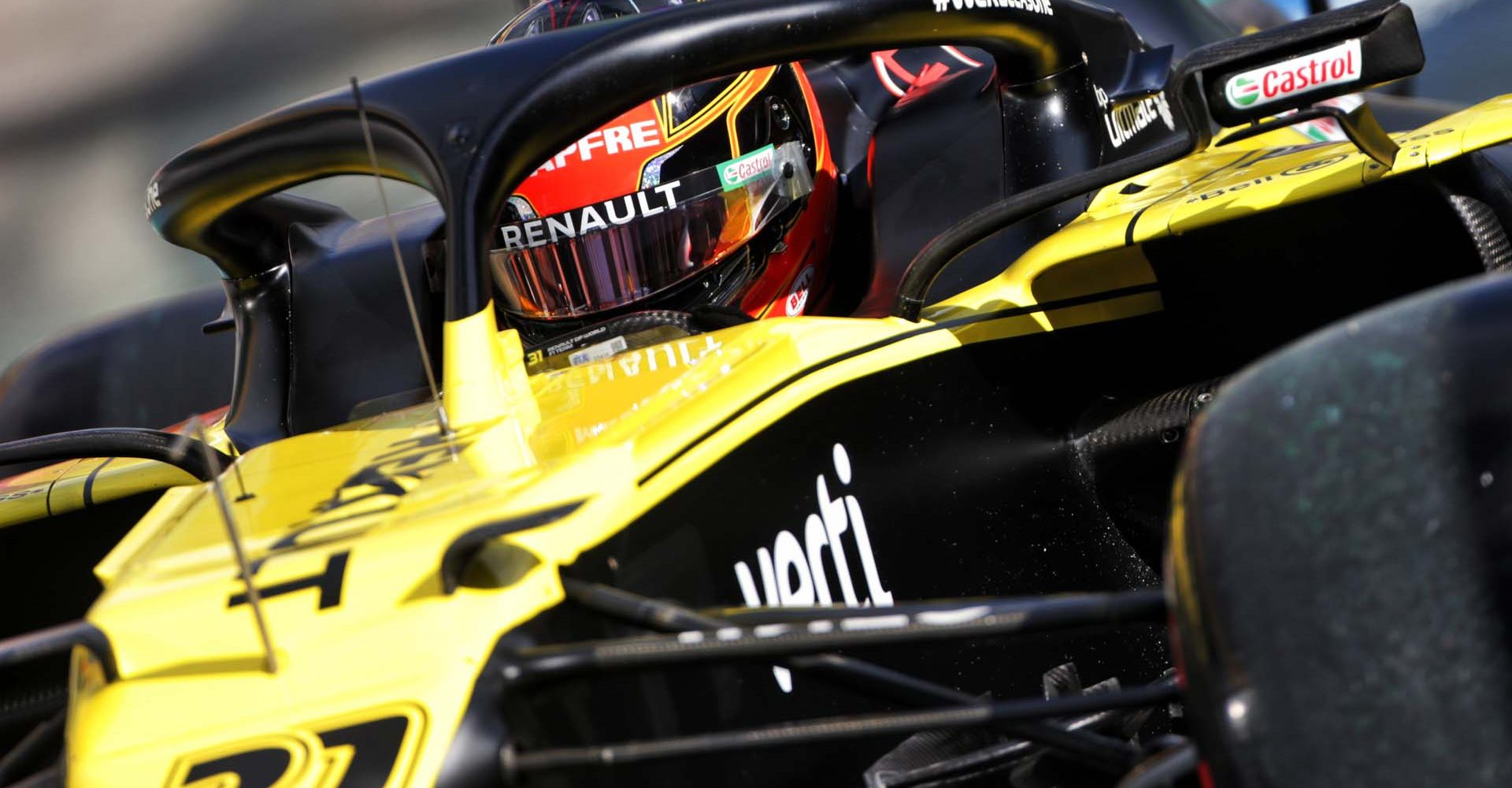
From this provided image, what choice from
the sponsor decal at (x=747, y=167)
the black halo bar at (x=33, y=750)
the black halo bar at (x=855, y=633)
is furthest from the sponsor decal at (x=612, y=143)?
the black halo bar at (x=855, y=633)

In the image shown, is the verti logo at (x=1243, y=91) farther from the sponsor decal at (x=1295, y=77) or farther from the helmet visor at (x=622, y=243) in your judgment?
the helmet visor at (x=622, y=243)

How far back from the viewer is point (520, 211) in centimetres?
227

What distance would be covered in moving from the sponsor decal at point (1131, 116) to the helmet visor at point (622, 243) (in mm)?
567

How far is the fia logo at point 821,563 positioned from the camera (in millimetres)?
1355

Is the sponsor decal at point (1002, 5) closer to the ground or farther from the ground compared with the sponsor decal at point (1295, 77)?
farther from the ground

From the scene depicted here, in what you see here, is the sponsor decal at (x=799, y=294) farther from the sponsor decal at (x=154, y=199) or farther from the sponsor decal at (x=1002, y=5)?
the sponsor decal at (x=154, y=199)

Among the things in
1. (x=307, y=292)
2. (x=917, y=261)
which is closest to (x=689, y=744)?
(x=917, y=261)

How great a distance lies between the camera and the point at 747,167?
2.38m

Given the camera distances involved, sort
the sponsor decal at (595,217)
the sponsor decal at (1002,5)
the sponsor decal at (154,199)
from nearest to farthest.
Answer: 1. the sponsor decal at (1002,5)
2. the sponsor decal at (154,199)
3. the sponsor decal at (595,217)

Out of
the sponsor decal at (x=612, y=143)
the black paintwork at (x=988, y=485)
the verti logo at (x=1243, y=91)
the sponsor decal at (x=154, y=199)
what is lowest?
the black paintwork at (x=988, y=485)

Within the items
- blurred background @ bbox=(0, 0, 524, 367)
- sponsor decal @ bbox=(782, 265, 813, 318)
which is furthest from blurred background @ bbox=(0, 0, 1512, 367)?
sponsor decal @ bbox=(782, 265, 813, 318)

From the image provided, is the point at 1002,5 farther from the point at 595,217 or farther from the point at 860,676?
the point at 860,676

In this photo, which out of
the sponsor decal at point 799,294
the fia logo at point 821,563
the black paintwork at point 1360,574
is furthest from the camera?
the sponsor decal at point 799,294

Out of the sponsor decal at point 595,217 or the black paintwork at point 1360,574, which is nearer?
the black paintwork at point 1360,574
